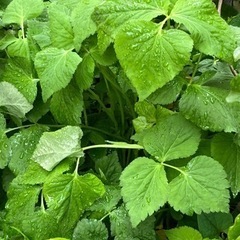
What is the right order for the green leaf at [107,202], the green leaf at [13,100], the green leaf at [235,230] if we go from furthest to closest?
1. the green leaf at [13,100]
2. the green leaf at [107,202]
3. the green leaf at [235,230]

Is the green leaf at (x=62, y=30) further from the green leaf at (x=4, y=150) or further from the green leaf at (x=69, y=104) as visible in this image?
the green leaf at (x=4, y=150)

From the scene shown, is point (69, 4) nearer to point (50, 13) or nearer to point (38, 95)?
point (50, 13)

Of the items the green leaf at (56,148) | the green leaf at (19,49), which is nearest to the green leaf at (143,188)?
the green leaf at (56,148)

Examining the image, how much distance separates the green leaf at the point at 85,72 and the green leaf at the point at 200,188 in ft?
0.72

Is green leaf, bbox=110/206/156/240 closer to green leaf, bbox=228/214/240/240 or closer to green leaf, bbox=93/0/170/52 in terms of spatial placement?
green leaf, bbox=228/214/240/240

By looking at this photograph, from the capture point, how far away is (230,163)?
0.77 m

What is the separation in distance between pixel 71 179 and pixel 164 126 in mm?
163

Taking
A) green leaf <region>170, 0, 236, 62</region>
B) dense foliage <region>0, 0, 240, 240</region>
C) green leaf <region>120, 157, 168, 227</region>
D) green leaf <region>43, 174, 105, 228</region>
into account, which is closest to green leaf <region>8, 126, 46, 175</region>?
dense foliage <region>0, 0, 240, 240</region>

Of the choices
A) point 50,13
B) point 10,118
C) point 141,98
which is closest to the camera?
point 141,98

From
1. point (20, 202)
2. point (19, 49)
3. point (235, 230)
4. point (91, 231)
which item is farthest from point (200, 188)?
point (19, 49)

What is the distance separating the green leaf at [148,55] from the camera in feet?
2.31

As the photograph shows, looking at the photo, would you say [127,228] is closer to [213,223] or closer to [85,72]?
[213,223]

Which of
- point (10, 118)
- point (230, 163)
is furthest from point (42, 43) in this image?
point (230, 163)

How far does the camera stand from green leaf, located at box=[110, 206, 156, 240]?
770 mm
